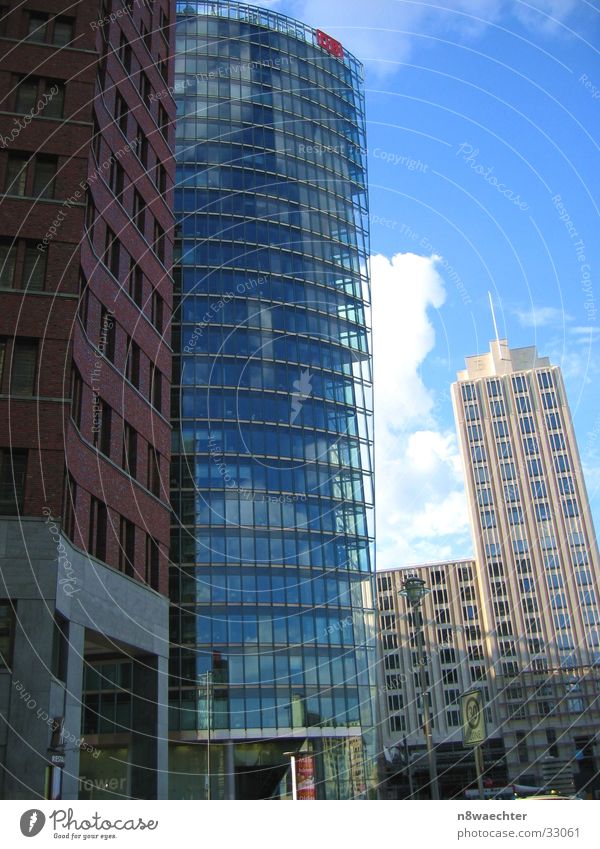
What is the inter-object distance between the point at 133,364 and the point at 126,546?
878 cm

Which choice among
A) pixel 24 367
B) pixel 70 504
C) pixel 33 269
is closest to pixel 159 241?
pixel 33 269

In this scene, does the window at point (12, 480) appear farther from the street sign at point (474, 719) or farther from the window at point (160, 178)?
the window at point (160, 178)

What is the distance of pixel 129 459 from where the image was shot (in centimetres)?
3703

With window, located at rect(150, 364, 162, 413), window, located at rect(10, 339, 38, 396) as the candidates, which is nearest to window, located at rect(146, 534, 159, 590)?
window, located at rect(150, 364, 162, 413)

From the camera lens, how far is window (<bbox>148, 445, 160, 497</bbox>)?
128 feet

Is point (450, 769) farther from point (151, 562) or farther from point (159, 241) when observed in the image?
point (159, 241)

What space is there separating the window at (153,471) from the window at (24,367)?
10.3 m

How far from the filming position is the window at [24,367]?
2967cm

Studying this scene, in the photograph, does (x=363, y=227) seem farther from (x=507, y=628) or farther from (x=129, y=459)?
(x=507, y=628)

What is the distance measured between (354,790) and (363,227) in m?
54.7

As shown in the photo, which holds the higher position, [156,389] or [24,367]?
[156,389]

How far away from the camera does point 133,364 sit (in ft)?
127

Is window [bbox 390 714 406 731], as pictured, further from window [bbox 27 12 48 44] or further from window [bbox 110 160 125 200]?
window [bbox 27 12 48 44]

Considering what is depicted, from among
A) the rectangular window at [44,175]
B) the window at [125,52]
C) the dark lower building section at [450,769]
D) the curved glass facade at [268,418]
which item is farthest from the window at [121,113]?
the dark lower building section at [450,769]
